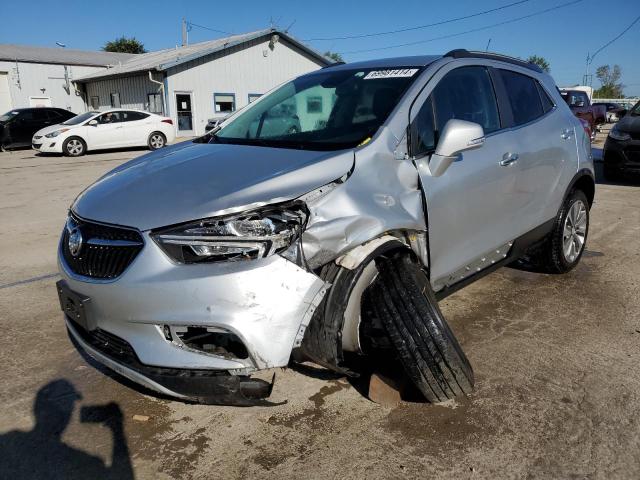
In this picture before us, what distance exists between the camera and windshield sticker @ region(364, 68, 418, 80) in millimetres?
3180

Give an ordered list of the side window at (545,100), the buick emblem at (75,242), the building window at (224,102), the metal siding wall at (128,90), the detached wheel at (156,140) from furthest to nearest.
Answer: the building window at (224,102)
the metal siding wall at (128,90)
the detached wheel at (156,140)
the side window at (545,100)
the buick emblem at (75,242)

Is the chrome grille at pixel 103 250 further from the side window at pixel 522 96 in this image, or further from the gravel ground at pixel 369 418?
the side window at pixel 522 96

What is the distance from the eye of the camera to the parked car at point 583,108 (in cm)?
1758

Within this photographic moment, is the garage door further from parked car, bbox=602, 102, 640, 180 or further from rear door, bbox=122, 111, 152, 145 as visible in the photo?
parked car, bbox=602, 102, 640, 180

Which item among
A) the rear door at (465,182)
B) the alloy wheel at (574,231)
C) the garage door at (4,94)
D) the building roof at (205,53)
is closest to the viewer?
the rear door at (465,182)

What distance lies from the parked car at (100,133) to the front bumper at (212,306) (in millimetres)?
16305

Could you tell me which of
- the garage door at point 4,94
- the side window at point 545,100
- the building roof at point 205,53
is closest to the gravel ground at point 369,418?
the side window at point 545,100

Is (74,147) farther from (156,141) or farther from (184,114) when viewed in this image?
(184,114)

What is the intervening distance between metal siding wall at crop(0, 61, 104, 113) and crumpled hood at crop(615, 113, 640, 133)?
29.2 metres

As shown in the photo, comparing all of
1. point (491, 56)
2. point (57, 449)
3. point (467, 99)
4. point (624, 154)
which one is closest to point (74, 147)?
point (624, 154)

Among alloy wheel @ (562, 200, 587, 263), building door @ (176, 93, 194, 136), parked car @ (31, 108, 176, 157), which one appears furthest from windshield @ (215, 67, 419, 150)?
building door @ (176, 93, 194, 136)

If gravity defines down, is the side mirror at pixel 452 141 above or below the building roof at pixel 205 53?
below

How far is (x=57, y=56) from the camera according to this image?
3328cm

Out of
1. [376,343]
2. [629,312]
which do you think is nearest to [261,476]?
[376,343]
